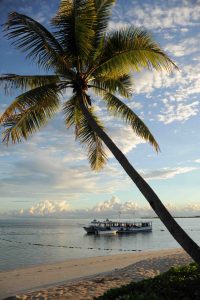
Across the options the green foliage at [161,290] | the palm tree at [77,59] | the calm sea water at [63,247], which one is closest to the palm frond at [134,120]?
the palm tree at [77,59]

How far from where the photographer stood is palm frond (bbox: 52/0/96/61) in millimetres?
11188

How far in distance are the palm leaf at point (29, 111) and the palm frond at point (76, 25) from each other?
1.40 m

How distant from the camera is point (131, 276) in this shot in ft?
54.9

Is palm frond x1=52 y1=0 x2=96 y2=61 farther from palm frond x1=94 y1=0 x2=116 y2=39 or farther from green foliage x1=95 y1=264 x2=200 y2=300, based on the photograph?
green foliage x1=95 y1=264 x2=200 y2=300

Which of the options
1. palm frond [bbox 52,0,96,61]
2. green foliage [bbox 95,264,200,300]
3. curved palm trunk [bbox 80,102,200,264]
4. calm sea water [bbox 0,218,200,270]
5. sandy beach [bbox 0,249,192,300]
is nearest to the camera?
green foliage [bbox 95,264,200,300]

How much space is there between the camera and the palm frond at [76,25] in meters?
11.2

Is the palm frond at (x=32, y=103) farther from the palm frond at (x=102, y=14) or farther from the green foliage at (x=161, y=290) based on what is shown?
the green foliage at (x=161, y=290)

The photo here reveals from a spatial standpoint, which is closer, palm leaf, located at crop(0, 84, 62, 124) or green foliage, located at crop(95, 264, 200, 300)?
green foliage, located at crop(95, 264, 200, 300)

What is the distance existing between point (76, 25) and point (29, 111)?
3066 millimetres

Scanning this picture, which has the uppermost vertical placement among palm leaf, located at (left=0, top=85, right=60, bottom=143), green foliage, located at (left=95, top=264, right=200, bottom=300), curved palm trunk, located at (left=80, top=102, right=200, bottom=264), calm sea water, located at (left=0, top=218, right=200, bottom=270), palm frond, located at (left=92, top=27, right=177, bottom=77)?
palm frond, located at (left=92, top=27, right=177, bottom=77)

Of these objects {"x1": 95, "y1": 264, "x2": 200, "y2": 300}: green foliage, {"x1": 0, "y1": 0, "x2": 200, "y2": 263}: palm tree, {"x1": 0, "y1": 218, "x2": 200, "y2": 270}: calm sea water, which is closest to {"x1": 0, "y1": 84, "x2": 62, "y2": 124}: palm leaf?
{"x1": 0, "y1": 0, "x2": 200, "y2": 263}: palm tree

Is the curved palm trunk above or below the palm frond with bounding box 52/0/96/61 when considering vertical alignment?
below

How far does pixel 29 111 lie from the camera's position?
11836mm

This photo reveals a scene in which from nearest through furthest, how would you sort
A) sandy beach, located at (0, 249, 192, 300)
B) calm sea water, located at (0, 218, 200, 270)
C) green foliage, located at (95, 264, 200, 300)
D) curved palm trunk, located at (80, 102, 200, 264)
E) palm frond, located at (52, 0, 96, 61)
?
green foliage, located at (95, 264, 200, 300), curved palm trunk, located at (80, 102, 200, 264), palm frond, located at (52, 0, 96, 61), sandy beach, located at (0, 249, 192, 300), calm sea water, located at (0, 218, 200, 270)
